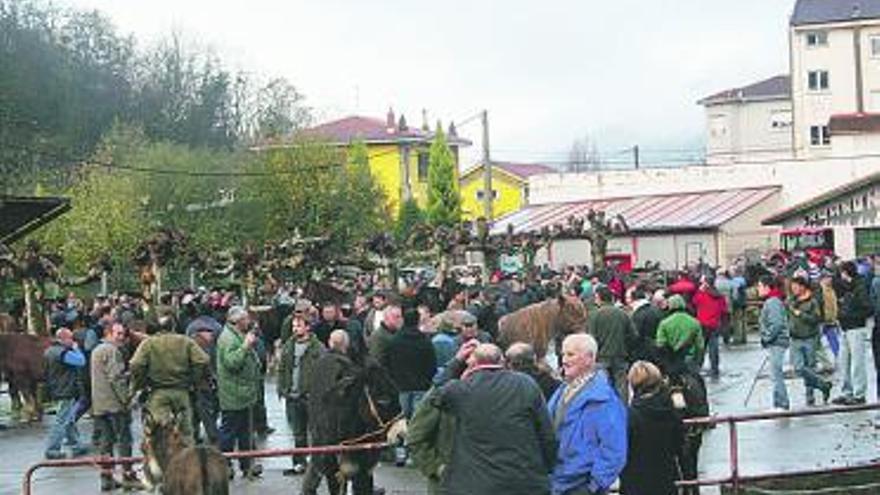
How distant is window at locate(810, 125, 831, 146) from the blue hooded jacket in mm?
80173

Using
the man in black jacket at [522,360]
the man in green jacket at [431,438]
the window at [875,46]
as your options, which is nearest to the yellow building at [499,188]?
the window at [875,46]

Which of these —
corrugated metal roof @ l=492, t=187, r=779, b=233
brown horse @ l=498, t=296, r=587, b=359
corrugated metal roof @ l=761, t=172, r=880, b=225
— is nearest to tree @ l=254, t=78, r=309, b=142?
corrugated metal roof @ l=492, t=187, r=779, b=233

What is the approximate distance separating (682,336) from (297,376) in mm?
4270

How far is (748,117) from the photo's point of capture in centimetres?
10912

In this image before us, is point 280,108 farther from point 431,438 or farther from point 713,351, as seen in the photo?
point 431,438

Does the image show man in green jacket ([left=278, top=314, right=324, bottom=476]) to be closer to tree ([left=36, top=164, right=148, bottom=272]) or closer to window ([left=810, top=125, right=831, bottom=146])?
tree ([left=36, top=164, right=148, bottom=272])

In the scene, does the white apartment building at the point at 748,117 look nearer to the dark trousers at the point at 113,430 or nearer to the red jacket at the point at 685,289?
the red jacket at the point at 685,289

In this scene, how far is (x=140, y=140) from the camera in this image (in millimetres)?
74875

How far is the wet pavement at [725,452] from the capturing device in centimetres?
1728

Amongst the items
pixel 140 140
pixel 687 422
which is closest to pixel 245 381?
pixel 687 422

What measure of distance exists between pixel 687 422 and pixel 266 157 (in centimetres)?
6377

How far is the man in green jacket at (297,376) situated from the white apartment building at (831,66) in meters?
74.1

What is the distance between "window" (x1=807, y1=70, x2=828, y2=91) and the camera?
90688 mm

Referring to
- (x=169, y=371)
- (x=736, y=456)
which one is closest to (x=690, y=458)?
(x=736, y=456)
